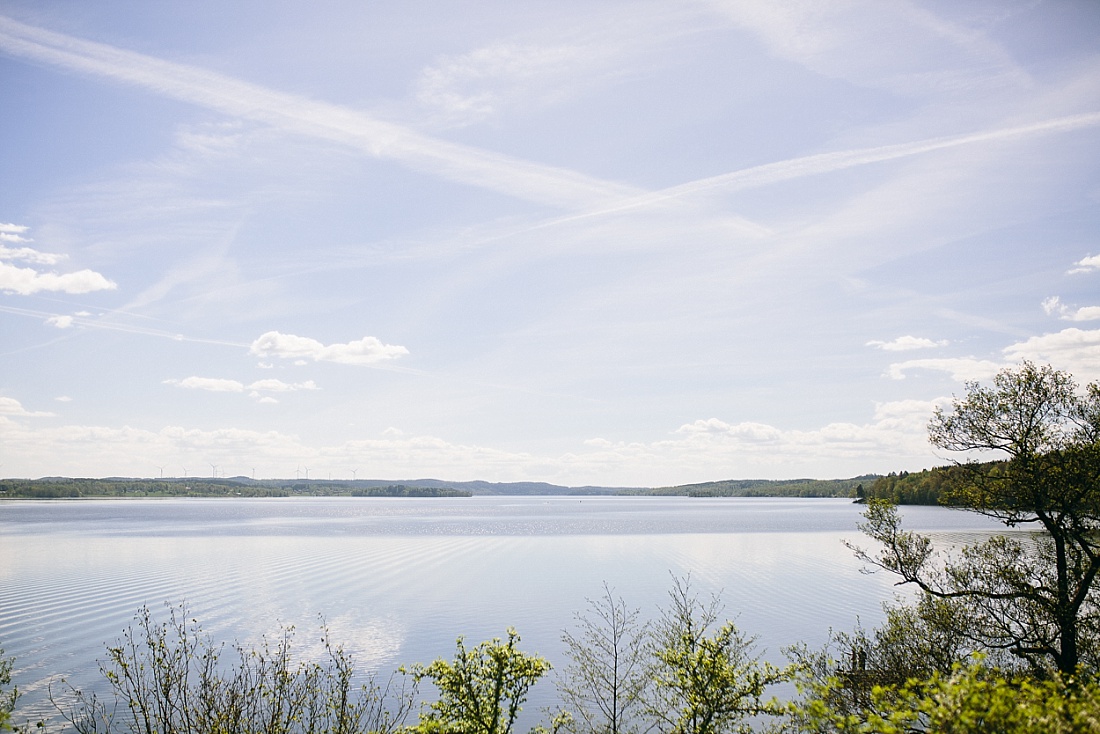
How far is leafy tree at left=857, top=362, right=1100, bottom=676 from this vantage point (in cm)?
1627

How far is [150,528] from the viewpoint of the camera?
99625mm

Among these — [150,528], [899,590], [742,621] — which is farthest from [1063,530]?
[150,528]

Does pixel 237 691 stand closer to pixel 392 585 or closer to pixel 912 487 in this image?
pixel 392 585

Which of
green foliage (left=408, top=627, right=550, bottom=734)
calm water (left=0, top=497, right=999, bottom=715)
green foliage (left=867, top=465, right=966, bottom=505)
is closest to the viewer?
green foliage (left=408, top=627, right=550, bottom=734)

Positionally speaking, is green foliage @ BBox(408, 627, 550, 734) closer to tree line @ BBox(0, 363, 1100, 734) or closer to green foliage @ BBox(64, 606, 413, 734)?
tree line @ BBox(0, 363, 1100, 734)

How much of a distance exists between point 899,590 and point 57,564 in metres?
64.3

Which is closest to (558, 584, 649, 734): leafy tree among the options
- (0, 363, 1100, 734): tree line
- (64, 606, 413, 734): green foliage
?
(0, 363, 1100, 734): tree line

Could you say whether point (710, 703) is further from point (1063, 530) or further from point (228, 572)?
point (228, 572)

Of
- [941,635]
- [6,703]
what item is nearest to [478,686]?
[6,703]

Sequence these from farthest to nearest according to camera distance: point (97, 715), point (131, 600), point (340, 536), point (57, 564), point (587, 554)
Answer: point (340, 536) < point (587, 554) < point (57, 564) < point (131, 600) < point (97, 715)

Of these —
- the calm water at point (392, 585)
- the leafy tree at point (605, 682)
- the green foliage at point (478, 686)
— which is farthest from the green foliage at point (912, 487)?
the green foliage at point (478, 686)

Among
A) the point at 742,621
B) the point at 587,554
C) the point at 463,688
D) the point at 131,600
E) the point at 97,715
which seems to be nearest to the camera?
the point at 463,688

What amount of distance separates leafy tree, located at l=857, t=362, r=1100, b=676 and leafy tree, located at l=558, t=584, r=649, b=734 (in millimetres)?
8940

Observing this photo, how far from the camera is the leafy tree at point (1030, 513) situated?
53.4 feet
